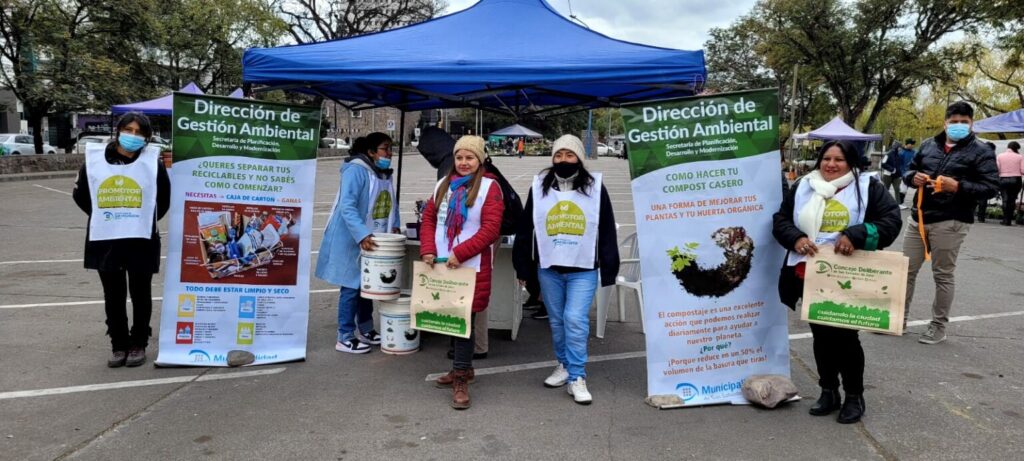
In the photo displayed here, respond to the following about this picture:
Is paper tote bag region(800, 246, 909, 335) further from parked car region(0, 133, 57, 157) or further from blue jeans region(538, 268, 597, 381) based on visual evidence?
parked car region(0, 133, 57, 157)

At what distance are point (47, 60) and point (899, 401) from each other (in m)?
25.2

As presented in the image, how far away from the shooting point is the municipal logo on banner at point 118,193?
4.43 meters

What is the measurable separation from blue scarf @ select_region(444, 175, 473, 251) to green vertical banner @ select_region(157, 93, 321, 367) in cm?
124

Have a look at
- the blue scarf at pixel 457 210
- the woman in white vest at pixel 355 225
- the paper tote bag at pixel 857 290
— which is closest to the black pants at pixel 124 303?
the woman in white vest at pixel 355 225

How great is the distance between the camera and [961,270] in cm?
877

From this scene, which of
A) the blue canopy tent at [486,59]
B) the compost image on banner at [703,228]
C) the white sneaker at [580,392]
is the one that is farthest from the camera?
the blue canopy tent at [486,59]

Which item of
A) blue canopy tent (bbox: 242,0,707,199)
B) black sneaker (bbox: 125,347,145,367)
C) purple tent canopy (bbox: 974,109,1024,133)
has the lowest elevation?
black sneaker (bbox: 125,347,145,367)

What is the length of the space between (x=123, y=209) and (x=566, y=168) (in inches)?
114

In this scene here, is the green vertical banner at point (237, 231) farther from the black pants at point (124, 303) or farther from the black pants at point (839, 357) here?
the black pants at point (839, 357)

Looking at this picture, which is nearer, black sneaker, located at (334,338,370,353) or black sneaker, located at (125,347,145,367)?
black sneaker, located at (125,347,145,367)

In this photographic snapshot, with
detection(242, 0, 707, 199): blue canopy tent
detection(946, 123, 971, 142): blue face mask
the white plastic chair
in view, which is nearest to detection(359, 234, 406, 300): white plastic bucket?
detection(242, 0, 707, 199): blue canopy tent

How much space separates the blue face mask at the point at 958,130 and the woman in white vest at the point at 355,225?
414 centimetres

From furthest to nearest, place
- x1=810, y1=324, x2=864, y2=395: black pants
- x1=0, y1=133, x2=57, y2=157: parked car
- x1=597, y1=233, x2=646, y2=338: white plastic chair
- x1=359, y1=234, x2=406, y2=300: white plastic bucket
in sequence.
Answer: x1=0, y1=133, x2=57, y2=157: parked car
x1=597, y1=233, x2=646, y2=338: white plastic chair
x1=359, y1=234, x2=406, y2=300: white plastic bucket
x1=810, y1=324, x2=864, y2=395: black pants

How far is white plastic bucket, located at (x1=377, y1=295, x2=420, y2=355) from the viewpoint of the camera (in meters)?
5.05
